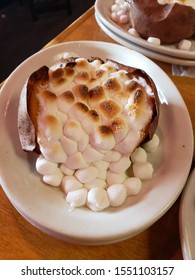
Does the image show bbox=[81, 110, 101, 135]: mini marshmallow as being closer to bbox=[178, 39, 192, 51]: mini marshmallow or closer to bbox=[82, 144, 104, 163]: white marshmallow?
bbox=[82, 144, 104, 163]: white marshmallow

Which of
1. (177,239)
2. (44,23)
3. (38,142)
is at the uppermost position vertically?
(38,142)

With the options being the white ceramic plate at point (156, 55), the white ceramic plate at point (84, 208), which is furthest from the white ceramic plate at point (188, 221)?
the white ceramic plate at point (156, 55)

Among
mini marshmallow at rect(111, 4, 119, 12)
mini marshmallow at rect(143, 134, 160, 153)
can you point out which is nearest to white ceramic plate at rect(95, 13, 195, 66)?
mini marshmallow at rect(111, 4, 119, 12)

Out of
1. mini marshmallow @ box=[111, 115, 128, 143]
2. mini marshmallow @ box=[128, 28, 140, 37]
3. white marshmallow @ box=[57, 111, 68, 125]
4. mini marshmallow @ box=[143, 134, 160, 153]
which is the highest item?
white marshmallow @ box=[57, 111, 68, 125]

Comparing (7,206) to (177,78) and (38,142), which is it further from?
(177,78)

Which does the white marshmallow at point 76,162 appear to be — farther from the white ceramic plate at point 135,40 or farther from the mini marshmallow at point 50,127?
the white ceramic plate at point 135,40

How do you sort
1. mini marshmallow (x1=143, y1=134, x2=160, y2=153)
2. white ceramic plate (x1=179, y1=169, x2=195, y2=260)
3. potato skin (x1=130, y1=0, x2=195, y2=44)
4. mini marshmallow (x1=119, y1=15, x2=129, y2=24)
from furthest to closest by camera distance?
mini marshmallow (x1=119, y1=15, x2=129, y2=24)
potato skin (x1=130, y1=0, x2=195, y2=44)
mini marshmallow (x1=143, y1=134, x2=160, y2=153)
white ceramic plate (x1=179, y1=169, x2=195, y2=260)

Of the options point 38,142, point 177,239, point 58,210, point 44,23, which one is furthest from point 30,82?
point 44,23
